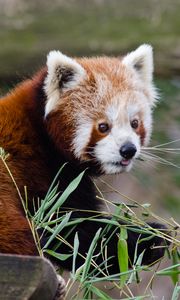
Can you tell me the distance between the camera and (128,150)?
12.5 ft

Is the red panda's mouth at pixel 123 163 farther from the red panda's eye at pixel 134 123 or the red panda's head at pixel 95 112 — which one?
the red panda's eye at pixel 134 123

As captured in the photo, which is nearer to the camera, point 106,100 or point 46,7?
point 106,100

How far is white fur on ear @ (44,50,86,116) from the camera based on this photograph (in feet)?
13.1

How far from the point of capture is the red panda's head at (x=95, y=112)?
3.90m

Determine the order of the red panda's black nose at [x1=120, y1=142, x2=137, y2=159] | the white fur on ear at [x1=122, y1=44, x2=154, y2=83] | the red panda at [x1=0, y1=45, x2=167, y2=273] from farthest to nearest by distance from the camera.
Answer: the white fur on ear at [x1=122, y1=44, x2=154, y2=83] → the red panda's black nose at [x1=120, y1=142, x2=137, y2=159] → the red panda at [x1=0, y1=45, x2=167, y2=273]

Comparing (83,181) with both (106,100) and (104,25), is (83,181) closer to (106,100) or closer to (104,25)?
(106,100)

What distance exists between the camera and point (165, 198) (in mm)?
7352

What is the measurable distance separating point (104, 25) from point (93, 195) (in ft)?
6.67

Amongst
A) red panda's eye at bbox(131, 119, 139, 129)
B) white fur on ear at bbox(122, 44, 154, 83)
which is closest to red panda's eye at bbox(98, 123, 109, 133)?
red panda's eye at bbox(131, 119, 139, 129)

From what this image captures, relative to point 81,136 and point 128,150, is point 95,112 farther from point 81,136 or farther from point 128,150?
point 128,150

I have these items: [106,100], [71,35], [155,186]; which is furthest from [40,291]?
[155,186]

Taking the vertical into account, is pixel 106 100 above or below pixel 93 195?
above

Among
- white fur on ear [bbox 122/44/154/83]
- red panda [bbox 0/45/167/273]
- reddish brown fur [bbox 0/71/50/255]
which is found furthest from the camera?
white fur on ear [bbox 122/44/154/83]

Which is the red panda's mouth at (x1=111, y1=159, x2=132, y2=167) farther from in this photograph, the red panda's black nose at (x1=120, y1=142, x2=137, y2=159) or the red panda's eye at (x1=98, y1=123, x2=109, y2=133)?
the red panda's eye at (x1=98, y1=123, x2=109, y2=133)
